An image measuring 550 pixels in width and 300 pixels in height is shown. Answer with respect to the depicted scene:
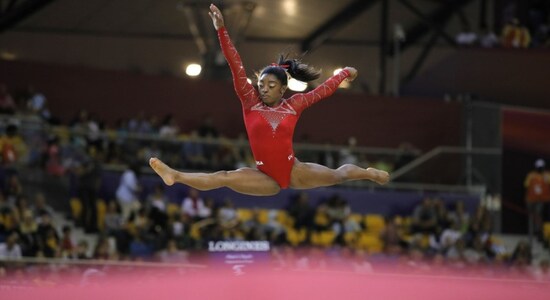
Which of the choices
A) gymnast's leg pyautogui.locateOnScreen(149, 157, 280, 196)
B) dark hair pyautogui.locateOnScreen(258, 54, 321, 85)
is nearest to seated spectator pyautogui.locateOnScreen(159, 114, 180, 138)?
dark hair pyautogui.locateOnScreen(258, 54, 321, 85)

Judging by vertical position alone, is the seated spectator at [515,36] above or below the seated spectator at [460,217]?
above

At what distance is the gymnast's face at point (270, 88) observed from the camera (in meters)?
8.55

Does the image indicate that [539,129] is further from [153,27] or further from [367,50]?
[153,27]

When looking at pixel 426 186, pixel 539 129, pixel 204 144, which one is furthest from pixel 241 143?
pixel 539 129

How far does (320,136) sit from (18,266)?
1057 centimetres

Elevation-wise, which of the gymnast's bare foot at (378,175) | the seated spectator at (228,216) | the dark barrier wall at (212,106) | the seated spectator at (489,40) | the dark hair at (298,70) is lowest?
the seated spectator at (228,216)

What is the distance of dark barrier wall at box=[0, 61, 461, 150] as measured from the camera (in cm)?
1991

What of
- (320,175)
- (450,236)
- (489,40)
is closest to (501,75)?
(489,40)

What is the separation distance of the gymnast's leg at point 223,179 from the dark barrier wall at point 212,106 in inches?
455

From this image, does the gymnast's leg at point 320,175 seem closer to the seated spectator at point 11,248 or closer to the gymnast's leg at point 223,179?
the gymnast's leg at point 223,179

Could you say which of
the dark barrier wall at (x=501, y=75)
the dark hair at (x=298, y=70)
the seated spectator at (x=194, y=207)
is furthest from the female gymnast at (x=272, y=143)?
the dark barrier wall at (x=501, y=75)

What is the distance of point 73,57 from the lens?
2325cm

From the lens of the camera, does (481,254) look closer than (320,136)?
Yes

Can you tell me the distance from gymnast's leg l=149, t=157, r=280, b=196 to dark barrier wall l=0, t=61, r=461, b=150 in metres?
11.6
